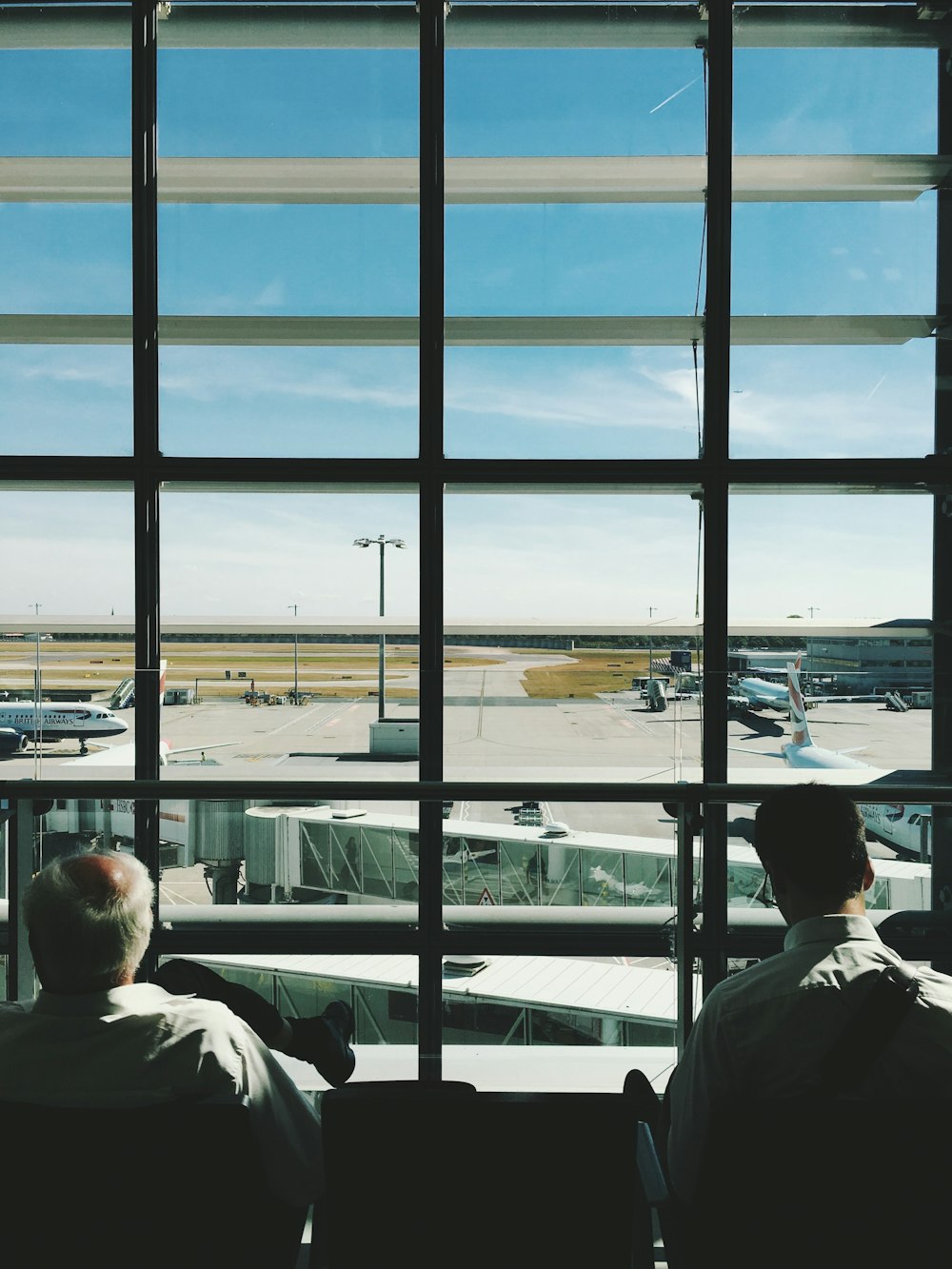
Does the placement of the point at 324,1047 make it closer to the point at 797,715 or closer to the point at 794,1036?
the point at 794,1036

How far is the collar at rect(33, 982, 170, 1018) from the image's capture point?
1138mm

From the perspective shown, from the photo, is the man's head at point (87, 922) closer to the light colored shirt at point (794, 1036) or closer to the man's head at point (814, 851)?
the light colored shirt at point (794, 1036)

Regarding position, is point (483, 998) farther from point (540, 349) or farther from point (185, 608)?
point (540, 349)

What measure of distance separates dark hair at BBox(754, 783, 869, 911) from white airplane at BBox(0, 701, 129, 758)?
293 cm

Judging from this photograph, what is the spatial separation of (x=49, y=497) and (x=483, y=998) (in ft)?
8.99

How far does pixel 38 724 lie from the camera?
377 cm

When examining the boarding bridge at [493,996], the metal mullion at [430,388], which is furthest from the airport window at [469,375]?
the boarding bridge at [493,996]

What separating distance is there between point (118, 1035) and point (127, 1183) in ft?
0.62

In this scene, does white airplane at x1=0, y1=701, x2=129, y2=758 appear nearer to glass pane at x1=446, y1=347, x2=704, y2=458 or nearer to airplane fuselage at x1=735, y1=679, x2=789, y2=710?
glass pane at x1=446, y1=347, x2=704, y2=458

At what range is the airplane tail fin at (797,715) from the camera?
3.63 m

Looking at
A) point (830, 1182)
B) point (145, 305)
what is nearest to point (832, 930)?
point (830, 1182)

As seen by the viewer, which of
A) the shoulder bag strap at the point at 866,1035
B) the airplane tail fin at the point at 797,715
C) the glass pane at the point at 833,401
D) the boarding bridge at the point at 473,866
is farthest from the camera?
the airplane tail fin at the point at 797,715

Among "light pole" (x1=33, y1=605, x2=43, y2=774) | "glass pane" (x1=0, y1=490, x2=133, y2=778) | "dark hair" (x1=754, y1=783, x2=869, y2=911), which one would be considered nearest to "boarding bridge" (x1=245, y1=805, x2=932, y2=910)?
"dark hair" (x1=754, y1=783, x2=869, y2=911)

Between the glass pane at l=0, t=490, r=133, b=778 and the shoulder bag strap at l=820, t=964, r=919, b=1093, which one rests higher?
the glass pane at l=0, t=490, r=133, b=778
